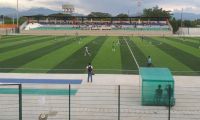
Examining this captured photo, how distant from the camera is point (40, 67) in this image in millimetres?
36188

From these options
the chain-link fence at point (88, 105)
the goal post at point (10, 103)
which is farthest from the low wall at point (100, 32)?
the goal post at point (10, 103)

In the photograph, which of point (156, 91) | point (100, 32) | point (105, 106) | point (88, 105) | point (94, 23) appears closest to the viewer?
point (105, 106)

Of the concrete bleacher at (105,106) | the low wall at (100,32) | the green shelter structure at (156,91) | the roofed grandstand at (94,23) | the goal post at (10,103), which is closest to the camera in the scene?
the goal post at (10,103)

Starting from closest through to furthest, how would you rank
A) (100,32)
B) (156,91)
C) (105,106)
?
1. (105,106)
2. (156,91)
3. (100,32)

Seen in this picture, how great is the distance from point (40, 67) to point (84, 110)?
60.2 ft

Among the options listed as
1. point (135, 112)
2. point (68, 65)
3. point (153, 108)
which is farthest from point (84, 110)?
point (68, 65)

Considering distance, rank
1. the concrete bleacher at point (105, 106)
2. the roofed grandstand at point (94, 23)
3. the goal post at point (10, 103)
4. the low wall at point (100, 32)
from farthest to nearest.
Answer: the roofed grandstand at point (94, 23), the low wall at point (100, 32), the concrete bleacher at point (105, 106), the goal post at point (10, 103)

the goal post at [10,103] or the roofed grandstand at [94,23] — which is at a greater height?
the roofed grandstand at [94,23]

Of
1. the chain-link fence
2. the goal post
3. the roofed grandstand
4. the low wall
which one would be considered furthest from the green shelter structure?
the roofed grandstand

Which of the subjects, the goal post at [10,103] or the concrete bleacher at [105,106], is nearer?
the goal post at [10,103]

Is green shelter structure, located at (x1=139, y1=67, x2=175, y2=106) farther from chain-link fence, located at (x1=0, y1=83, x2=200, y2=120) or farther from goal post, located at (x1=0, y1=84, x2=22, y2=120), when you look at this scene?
goal post, located at (x1=0, y1=84, x2=22, y2=120)

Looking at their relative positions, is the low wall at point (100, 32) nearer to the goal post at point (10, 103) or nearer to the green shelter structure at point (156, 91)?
the goal post at point (10, 103)

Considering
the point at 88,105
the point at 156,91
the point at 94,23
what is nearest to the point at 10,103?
the point at 88,105

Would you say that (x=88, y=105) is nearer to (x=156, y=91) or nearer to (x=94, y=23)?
(x=156, y=91)
